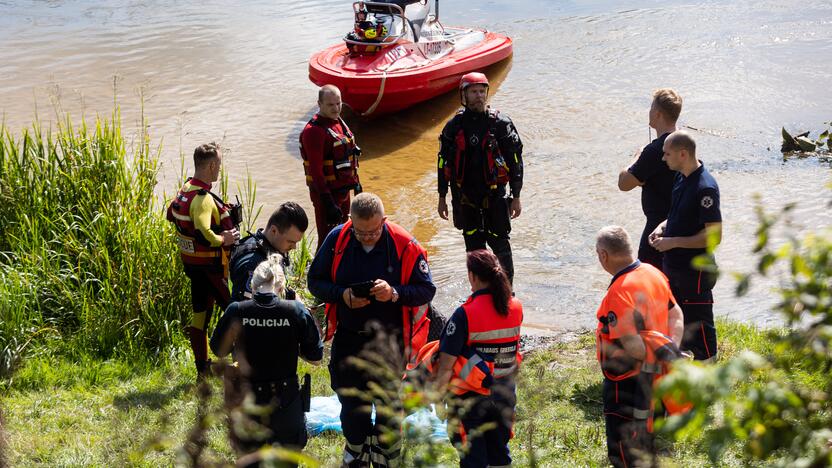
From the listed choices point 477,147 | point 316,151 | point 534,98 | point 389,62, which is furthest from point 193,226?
point 534,98

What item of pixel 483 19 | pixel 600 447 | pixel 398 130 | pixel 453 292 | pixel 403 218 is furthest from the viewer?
pixel 483 19

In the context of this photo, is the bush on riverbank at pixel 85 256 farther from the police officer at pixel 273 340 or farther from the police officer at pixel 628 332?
the police officer at pixel 628 332

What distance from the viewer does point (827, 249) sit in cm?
153

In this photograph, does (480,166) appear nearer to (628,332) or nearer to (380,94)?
(628,332)

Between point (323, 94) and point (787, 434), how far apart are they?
18.6 feet

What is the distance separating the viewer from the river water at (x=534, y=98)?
30.8ft

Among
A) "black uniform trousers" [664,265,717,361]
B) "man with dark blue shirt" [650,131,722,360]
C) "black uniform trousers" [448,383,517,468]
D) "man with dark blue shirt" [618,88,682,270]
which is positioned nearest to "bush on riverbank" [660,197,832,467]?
"black uniform trousers" [448,383,517,468]

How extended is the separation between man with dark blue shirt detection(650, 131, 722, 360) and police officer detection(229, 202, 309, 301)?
7.09ft

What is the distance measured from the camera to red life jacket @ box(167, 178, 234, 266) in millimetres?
5609

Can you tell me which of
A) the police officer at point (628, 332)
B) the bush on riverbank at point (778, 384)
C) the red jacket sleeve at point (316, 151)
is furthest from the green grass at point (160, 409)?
the bush on riverbank at point (778, 384)

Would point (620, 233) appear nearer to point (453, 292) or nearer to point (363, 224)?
point (363, 224)

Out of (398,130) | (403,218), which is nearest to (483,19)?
(398,130)

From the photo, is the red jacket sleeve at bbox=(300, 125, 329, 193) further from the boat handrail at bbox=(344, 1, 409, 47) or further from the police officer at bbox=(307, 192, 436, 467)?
the boat handrail at bbox=(344, 1, 409, 47)

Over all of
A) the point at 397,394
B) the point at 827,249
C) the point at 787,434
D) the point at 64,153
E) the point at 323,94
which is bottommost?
the point at 64,153
